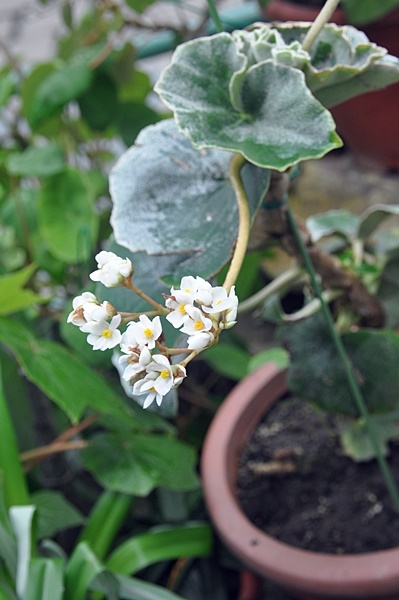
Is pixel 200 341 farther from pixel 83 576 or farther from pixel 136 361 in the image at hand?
pixel 83 576

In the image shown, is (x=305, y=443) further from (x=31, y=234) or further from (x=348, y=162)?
(x=348, y=162)

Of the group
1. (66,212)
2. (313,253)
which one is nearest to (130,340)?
(313,253)

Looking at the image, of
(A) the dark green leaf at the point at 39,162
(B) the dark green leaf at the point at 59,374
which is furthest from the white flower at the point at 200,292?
(A) the dark green leaf at the point at 39,162

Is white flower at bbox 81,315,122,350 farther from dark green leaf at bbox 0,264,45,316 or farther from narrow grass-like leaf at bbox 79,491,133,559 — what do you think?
narrow grass-like leaf at bbox 79,491,133,559

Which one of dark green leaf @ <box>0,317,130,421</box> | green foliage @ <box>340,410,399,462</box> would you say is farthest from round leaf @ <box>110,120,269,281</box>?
green foliage @ <box>340,410,399,462</box>

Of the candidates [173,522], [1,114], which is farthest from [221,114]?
[1,114]
